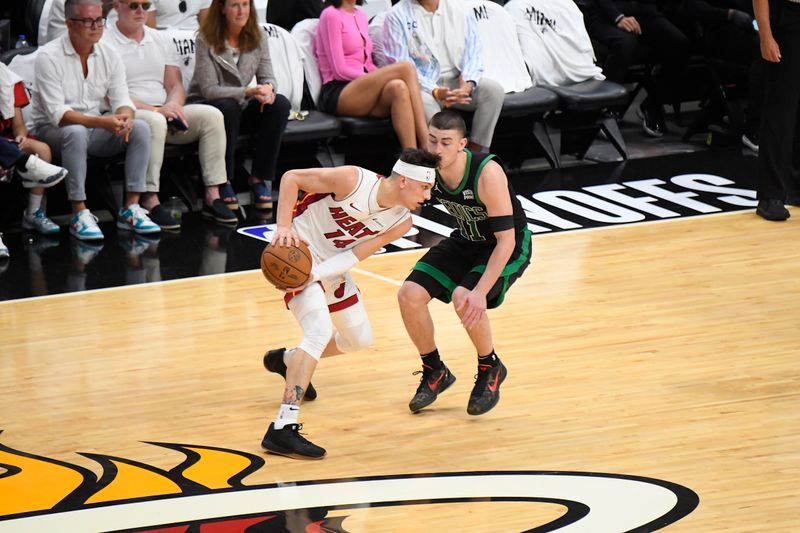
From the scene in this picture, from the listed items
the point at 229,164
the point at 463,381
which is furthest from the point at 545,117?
the point at 463,381

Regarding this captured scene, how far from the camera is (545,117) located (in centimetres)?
993

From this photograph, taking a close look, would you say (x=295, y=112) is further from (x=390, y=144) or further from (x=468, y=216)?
(x=468, y=216)

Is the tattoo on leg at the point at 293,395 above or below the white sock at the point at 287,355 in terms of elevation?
above

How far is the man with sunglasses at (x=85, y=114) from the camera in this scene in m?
8.07

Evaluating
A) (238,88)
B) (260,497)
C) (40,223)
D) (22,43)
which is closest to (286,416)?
(260,497)

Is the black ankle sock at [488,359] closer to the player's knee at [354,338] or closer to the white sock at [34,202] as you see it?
the player's knee at [354,338]

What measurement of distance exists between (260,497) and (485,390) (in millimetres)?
1196

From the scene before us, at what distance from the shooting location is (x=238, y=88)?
8734 millimetres

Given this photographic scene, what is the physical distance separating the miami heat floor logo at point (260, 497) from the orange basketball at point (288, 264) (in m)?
0.71

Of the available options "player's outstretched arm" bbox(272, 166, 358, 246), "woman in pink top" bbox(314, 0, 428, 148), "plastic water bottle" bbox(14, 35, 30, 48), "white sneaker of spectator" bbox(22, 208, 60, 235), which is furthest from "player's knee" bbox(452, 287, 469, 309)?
"plastic water bottle" bbox(14, 35, 30, 48)

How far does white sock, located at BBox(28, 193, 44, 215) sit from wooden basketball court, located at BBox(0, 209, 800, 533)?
4.53 feet

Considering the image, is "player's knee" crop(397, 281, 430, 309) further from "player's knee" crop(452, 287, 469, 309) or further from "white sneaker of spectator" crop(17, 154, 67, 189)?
"white sneaker of spectator" crop(17, 154, 67, 189)

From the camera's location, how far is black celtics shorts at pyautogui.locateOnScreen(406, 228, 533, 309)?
529cm

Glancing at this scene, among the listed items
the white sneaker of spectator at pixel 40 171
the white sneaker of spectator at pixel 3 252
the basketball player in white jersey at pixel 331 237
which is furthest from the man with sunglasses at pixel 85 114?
the basketball player in white jersey at pixel 331 237
